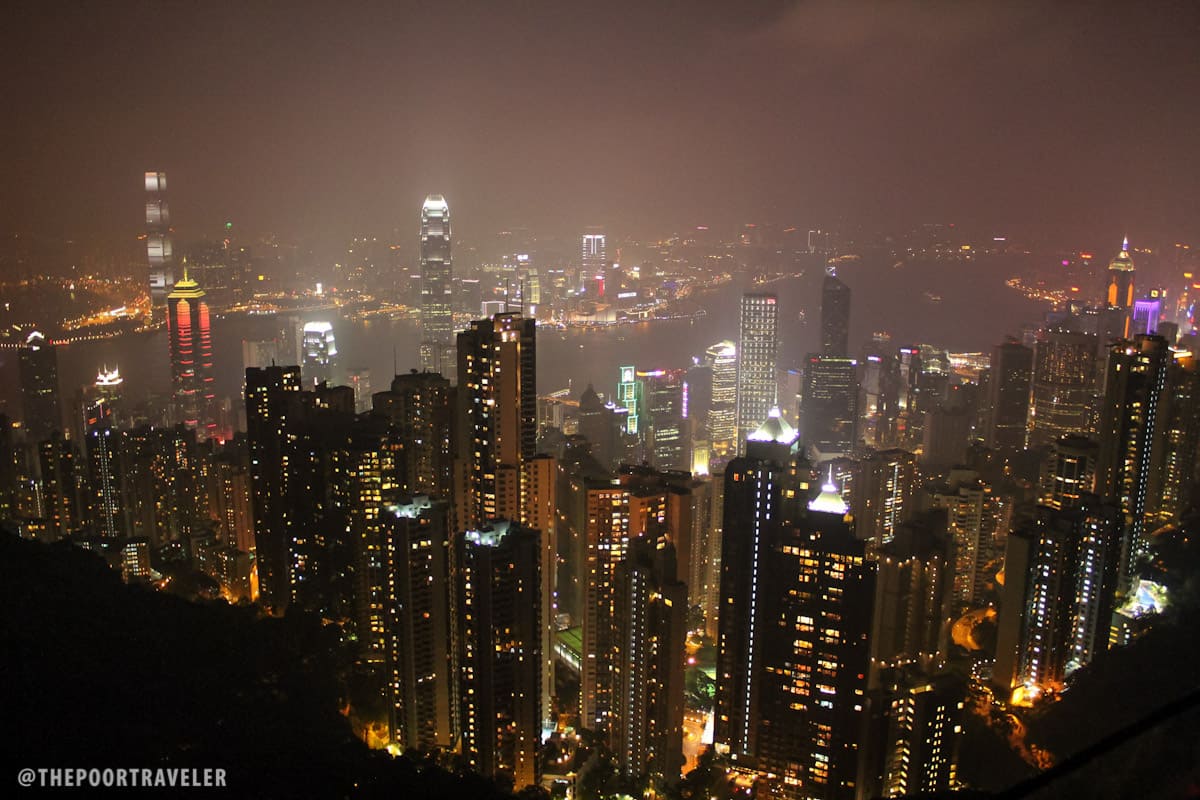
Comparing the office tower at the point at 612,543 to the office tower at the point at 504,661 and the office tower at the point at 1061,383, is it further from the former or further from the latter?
the office tower at the point at 1061,383

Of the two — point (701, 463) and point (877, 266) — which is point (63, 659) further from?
point (877, 266)

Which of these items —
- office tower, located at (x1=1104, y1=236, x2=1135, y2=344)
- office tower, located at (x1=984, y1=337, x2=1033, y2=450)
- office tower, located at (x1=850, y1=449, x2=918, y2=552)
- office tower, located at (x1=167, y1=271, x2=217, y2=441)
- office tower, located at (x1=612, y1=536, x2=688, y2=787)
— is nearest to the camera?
office tower, located at (x1=612, y1=536, x2=688, y2=787)

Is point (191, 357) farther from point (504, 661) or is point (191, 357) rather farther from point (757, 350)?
point (757, 350)

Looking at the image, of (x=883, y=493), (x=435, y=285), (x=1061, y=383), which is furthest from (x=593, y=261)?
(x=1061, y=383)

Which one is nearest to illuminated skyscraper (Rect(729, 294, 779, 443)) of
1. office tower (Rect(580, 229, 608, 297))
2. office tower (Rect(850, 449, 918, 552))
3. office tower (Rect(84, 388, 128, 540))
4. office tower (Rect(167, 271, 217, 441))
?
office tower (Rect(580, 229, 608, 297))

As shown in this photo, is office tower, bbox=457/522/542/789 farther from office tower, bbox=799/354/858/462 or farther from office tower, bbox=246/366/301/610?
office tower, bbox=799/354/858/462

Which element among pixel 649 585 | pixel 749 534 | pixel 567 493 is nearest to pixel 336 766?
pixel 649 585
